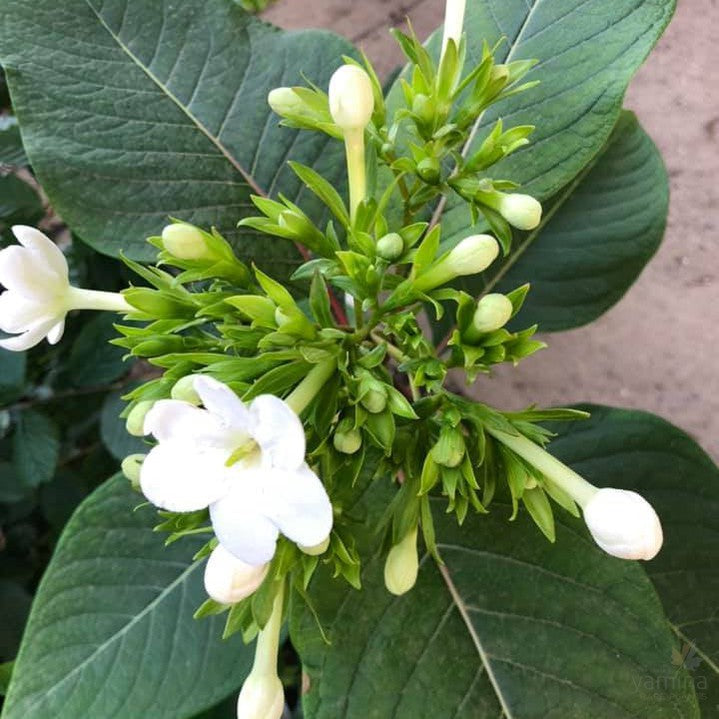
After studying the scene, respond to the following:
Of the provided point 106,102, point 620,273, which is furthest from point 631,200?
point 106,102

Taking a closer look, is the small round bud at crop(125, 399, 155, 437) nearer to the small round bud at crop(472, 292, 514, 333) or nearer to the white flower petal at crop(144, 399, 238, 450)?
the white flower petal at crop(144, 399, 238, 450)

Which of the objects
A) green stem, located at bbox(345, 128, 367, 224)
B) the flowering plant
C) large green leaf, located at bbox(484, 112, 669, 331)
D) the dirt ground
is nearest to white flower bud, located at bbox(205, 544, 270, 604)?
the flowering plant

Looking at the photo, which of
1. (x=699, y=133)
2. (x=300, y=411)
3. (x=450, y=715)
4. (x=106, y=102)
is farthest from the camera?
(x=699, y=133)

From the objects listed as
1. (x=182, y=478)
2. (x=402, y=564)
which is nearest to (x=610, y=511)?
(x=402, y=564)

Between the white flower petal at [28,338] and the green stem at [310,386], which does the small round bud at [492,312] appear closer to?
the green stem at [310,386]

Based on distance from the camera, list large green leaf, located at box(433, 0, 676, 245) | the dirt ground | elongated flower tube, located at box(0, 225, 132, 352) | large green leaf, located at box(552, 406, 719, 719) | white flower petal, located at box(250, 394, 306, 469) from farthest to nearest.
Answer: the dirt ground
large green leaf, located at box(552, 406, 719, 719)
large green leaf, located at box(433, 0, 676, 245)
elongated flower tube, located at box(0, 225, 132, 352)
white flower petal, located at box(250, 394, 306, 469)

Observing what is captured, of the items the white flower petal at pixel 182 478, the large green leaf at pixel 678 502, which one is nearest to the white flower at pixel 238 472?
the white flower petal at pixel 182 478

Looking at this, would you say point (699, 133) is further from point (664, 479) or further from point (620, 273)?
point (664, 479)
